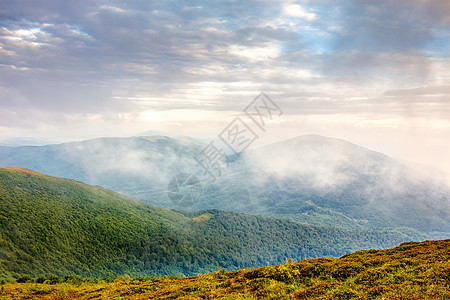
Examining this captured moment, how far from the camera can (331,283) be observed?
1073cm

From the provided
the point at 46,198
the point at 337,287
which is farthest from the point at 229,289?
the point at 46,198

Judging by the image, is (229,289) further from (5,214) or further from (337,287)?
(5,214)

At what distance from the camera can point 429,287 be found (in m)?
8.98

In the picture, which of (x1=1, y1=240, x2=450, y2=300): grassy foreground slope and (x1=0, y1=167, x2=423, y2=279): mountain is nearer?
(x1=1, y1=240, x2=450, y2=300): grassy foreground slope

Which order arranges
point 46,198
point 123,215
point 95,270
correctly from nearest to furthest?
point 95,270
point 46,198
point 123,215

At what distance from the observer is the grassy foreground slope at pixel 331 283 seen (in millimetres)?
9266

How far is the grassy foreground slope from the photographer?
9.27 metres

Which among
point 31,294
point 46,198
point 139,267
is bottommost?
point 139,267

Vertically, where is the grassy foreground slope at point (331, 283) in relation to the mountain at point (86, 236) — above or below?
above

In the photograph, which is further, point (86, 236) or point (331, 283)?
point (86, 236)

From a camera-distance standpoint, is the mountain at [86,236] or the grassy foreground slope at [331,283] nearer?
the grassy foreground slope at [331,283]

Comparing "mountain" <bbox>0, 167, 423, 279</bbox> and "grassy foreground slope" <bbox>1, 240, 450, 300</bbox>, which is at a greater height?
"grassy foreground slope" <bbox>1, 240, 450, 300</bbox>

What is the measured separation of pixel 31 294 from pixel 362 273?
Answer: 19.6 metres

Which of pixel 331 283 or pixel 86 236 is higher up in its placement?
pixel 331 283
